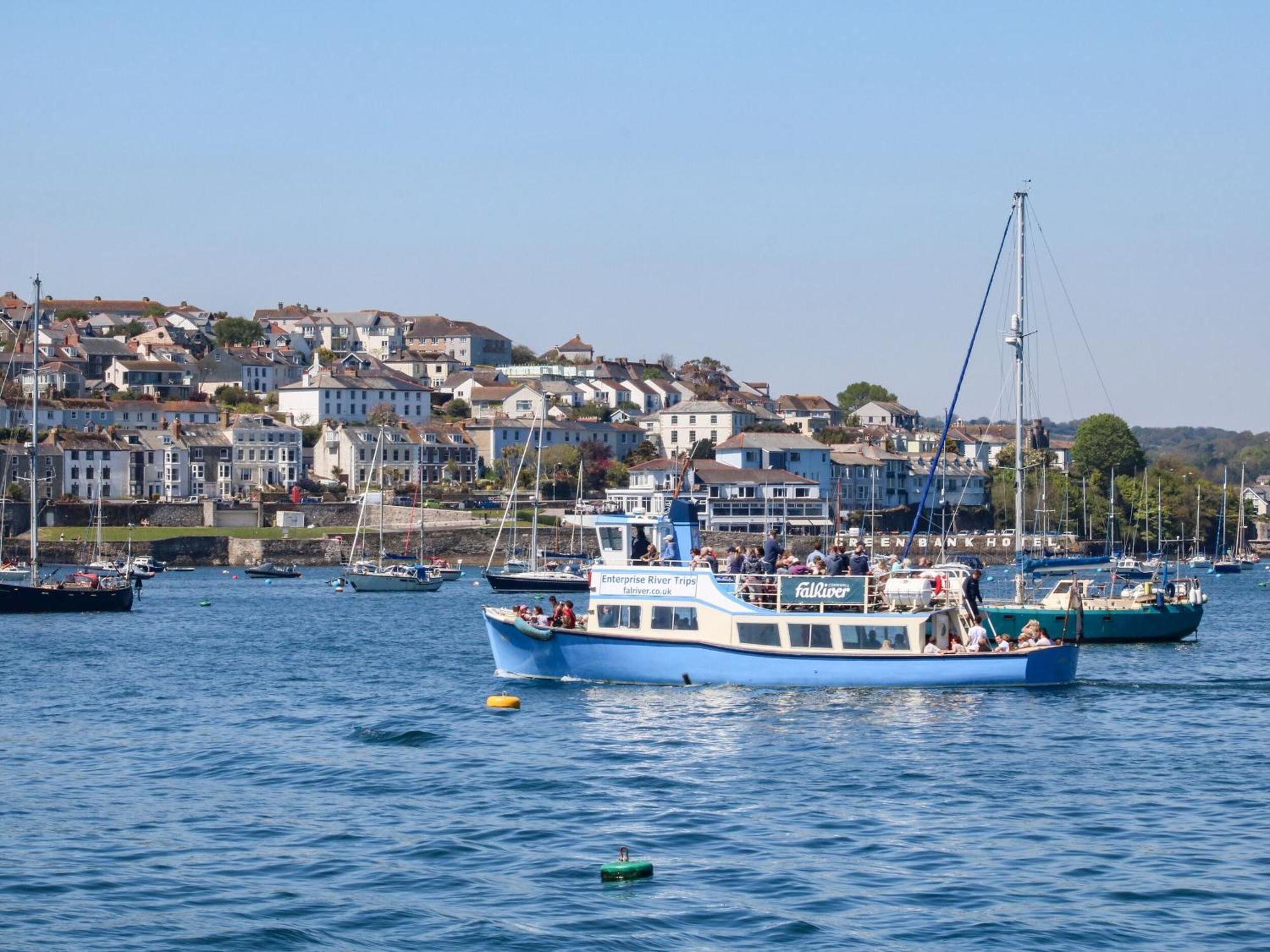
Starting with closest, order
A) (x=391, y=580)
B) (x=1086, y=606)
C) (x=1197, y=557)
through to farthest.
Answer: (x=1086, y=606)
(x=391, y=580)
(x=1197, y=557)

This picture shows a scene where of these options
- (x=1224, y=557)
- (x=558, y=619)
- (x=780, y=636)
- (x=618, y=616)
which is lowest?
(x=1224, y=557)

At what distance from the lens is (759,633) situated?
131 ft

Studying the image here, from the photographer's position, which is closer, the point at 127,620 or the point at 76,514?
the point at 127,620

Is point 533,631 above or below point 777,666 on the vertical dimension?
above

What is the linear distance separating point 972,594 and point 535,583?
62.0 meters

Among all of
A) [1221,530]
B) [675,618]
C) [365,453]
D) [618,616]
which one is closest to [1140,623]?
[675,618]

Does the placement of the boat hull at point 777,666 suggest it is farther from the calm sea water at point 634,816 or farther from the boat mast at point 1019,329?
the boat mast at point 1019,329

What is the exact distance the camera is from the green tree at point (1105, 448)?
626 ft

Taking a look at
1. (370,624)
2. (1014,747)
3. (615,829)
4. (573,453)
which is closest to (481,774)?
(615,829)

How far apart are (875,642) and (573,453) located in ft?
460

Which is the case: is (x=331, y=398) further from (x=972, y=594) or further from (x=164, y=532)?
(x=972, y=594)

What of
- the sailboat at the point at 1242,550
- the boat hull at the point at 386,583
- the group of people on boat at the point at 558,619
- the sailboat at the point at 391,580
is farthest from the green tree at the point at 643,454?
the group of people on boat at the point at 558,619

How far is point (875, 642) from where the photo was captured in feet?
130

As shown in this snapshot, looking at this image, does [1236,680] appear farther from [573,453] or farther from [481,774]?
[573,453]
